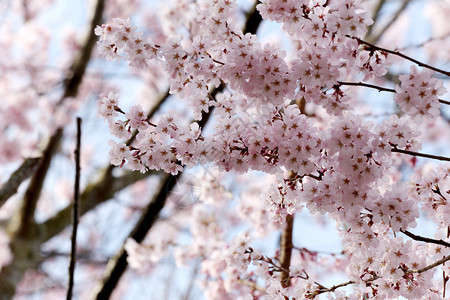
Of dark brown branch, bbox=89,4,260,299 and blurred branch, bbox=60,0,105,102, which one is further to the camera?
blurred branch, bbox=60,0,105,102

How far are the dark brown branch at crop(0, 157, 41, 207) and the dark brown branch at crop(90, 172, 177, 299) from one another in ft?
2.94

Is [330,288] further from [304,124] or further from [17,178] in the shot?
[17,178]

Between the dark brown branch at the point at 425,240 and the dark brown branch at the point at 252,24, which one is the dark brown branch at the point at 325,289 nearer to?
the dark brown branch at the point at 425,240

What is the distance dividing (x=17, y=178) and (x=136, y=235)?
4.40 feet

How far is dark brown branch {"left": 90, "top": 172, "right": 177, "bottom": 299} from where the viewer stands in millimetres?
3111

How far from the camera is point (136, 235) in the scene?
353 centimetres

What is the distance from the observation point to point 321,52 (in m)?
1.69

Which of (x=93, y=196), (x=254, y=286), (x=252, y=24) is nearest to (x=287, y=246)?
(x=254, y=286)

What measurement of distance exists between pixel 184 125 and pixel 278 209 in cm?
61

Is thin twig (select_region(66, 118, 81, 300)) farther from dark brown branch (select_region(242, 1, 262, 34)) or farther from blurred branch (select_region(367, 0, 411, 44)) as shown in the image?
blurred branch (select_region(367, 0, 411, 44))

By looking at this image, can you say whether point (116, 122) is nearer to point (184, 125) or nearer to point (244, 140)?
point (184, 125)

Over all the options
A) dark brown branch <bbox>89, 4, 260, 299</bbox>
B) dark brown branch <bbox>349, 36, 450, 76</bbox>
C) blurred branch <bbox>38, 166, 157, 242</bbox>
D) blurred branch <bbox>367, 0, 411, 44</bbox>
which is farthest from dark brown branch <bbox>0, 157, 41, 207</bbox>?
blurred branch <bbox>367, 0, 411, 44</bbox>

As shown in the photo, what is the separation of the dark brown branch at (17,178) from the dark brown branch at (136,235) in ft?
2.94

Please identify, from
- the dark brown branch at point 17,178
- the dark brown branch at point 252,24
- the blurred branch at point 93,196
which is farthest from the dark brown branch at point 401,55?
the blurred branch at point 93,196
